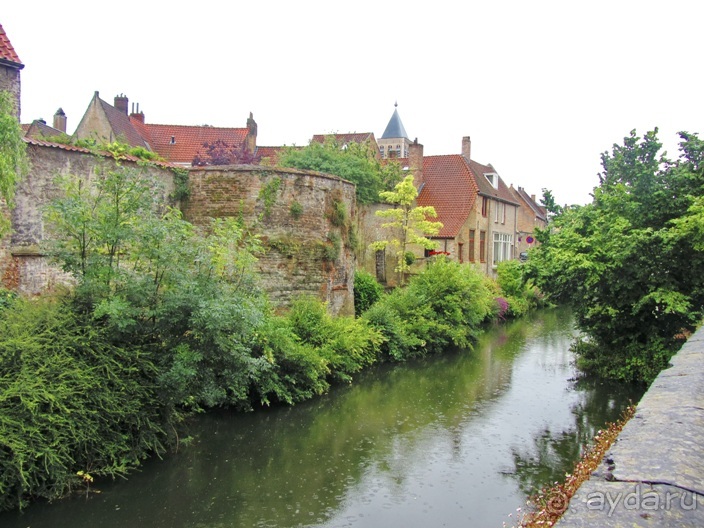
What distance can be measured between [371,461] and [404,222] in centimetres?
1732

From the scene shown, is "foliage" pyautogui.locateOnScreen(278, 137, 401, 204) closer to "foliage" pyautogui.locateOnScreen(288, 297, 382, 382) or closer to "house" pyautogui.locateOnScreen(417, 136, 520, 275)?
"house" pyautogui.locateOnScreen(417, 136, 520, 275)

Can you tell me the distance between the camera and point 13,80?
13.1 meters

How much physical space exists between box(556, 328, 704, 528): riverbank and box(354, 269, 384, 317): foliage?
1616cm

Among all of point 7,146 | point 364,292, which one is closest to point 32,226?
point 7,146

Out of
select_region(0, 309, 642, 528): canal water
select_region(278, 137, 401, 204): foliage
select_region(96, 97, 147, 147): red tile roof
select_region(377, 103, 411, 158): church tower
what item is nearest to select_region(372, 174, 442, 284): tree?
select_region(278, 137, 401, 204): foliage

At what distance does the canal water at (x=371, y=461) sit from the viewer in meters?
8.17

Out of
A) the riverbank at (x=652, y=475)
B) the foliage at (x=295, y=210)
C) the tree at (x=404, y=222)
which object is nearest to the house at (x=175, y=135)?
the tree at (x=404, y=222)

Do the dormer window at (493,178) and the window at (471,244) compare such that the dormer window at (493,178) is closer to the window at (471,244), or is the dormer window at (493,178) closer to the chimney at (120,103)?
the window at (471,244)

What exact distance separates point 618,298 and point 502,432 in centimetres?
484

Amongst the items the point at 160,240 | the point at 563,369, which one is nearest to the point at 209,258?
the point at 160,240

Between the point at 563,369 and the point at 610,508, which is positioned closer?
the point at 610,508

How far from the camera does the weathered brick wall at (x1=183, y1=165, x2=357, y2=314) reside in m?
15.8

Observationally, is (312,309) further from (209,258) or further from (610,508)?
(610,508)

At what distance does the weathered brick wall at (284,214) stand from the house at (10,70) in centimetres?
434
